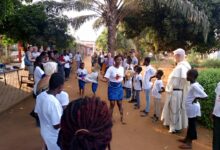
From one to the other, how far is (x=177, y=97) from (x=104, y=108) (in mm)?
5529

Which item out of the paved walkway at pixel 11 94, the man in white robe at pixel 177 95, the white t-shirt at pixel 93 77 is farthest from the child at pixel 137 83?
the paved walkway at pixel 11 94

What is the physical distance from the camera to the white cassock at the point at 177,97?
7113 millimetres

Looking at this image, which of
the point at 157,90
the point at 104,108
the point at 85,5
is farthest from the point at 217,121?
the point at 85,5

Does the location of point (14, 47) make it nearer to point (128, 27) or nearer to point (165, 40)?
point (128, 27)

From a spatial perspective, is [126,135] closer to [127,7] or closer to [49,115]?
[49,115]

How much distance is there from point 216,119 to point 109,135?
3.61 m

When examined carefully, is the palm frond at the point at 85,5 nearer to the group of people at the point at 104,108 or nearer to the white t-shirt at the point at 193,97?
the group of people at the point at 104,108

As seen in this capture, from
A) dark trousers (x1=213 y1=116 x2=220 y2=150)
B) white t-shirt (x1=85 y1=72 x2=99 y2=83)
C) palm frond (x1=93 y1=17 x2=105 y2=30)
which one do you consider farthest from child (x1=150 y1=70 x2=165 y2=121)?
palm frond (x1=93 y1=17 x2=105 y2=30)

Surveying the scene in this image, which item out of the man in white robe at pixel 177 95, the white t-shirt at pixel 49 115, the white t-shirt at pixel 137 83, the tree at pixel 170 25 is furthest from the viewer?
the tree at pixel 170 25

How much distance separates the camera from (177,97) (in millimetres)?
7375

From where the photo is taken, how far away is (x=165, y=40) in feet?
58.6

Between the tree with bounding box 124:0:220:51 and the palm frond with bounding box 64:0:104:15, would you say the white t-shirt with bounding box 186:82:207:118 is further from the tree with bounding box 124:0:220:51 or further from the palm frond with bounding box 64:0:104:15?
the palm frond with bounding box 64:0:104:15

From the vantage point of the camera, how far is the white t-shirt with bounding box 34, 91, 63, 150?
376cm

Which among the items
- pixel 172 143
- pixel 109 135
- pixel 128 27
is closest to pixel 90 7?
pixel 128 27
